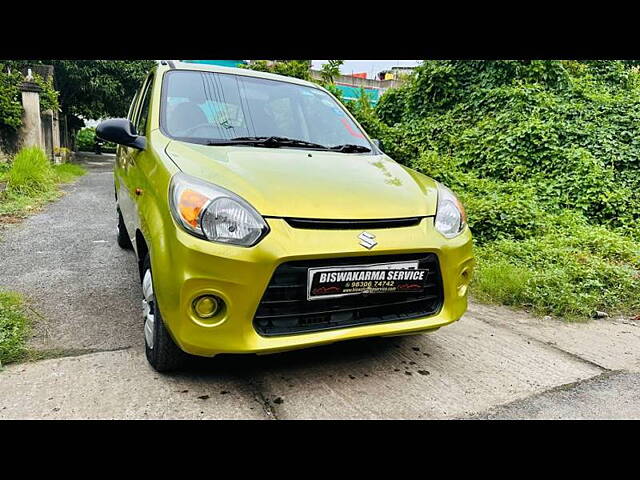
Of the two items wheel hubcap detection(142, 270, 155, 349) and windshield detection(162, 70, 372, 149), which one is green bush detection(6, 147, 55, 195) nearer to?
windshield detection(162, 70, 372, 149)

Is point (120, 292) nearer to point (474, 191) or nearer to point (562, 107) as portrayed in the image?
point (474, 191)

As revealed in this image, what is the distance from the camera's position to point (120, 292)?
140 inches

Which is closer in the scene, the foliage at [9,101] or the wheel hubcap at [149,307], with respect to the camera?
the wheel hubcap at [149,307]

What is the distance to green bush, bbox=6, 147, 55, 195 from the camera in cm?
754

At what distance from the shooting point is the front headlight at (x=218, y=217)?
2.01 meters

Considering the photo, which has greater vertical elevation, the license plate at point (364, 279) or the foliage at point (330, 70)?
the foliage at point (330, 70)

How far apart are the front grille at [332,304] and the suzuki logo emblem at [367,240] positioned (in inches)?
2.0

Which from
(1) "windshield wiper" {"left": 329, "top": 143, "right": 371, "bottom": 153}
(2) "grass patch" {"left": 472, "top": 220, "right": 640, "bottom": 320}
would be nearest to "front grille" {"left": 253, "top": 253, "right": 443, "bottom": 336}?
(1) "windshield wiper" {"left": 329, "top": 143, "right": 371, "bottom": 153}

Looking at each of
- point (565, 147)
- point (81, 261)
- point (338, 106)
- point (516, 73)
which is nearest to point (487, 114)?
point (516, 73)

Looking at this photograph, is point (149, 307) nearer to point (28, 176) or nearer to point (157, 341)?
point (157, 341)

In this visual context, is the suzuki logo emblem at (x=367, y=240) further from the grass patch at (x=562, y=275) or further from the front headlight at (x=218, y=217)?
the grass patch at (x=562, y=275)

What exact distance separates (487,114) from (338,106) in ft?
20.2

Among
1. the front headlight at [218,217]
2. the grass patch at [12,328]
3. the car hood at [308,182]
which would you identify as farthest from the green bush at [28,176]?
the front headlight at [218,217]

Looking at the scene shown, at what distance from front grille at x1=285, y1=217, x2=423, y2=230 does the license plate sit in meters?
0.18
